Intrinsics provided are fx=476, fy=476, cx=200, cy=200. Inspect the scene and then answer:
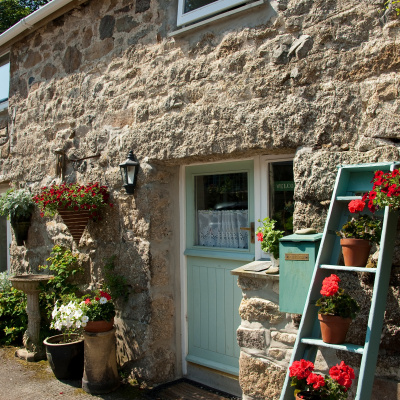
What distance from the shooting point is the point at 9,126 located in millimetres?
6129

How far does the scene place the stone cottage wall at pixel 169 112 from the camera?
3074 mm

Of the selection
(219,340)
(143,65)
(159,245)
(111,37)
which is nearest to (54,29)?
(111,37)

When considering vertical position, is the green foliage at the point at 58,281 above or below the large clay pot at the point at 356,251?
below

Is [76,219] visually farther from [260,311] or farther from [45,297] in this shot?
[260,311]

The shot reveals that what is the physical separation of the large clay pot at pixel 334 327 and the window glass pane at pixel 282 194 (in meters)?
1.18

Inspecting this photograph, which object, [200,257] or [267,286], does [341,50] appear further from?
[200,257]

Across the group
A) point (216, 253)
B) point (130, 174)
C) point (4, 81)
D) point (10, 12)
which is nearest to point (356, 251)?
point (216, 253)

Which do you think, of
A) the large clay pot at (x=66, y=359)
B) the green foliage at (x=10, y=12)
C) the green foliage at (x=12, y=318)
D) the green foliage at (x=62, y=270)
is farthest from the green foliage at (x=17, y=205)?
the green foliage at (x=10, y=12)

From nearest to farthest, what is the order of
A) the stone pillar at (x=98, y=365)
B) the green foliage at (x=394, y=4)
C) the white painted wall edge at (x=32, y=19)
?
the green foliage at (x=394, y=4), the stone pillar at (x=98, y=365), the white painted wall edge at (x=32, y=19)

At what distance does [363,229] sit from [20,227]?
4.30 m

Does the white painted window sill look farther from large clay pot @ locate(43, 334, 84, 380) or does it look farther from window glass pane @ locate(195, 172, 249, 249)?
large clay pot @ locate(43, 334, 84, 380)

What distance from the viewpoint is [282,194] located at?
12.2ft

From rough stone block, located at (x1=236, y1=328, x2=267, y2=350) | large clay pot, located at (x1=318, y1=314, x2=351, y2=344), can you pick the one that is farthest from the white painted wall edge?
large clay pot, located at (x1=318, y1=314, x2=351, y2=344)

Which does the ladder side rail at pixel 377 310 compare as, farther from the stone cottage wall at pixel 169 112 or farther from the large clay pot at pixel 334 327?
the stone cottage wall at pixel 169 112
